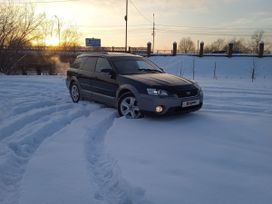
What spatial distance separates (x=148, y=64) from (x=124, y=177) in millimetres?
5467

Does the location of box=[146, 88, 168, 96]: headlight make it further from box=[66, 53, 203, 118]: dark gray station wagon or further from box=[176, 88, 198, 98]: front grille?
box=[176, 88, 198, 98]: front grille

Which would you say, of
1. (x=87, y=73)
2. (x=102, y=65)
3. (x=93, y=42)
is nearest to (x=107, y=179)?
(x=102, y=65)

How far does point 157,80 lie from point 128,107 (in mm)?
922

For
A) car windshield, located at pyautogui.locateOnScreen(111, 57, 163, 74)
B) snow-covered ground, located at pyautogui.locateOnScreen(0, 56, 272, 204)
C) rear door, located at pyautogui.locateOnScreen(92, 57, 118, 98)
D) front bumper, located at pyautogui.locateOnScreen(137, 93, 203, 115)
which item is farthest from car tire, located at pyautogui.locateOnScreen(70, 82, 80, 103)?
front bumper, located at pyautogui.locateOnScreen(137, 93, 203, 115)

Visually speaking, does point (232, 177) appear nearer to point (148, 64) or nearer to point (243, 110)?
point (243, 110)

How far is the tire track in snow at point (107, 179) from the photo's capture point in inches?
150

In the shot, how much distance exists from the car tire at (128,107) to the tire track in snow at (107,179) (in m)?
1.69

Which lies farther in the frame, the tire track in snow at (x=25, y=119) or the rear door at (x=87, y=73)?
the rear door at (x=87, y=73)

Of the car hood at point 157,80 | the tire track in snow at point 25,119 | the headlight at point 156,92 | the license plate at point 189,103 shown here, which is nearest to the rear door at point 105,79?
the car hood at point 157,80

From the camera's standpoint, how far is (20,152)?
5324mm

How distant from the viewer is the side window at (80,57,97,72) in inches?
378

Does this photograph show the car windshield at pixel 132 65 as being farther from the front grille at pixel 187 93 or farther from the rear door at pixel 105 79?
the front grille at pixel 187 93

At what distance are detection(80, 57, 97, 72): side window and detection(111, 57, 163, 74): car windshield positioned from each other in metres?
0.86

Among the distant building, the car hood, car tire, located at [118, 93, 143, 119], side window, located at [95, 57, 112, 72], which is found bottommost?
car tire, located at [118, 93, 143, 119]
